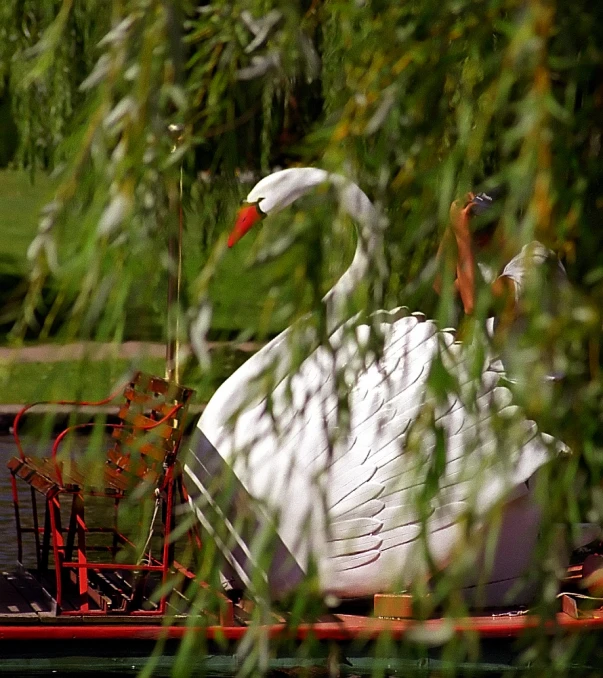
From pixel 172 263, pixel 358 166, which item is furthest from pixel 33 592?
pixel 358 166

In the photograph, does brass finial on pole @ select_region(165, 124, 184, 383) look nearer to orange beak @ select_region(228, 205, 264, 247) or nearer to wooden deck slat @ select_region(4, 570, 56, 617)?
orange beak @ select_region(228, 205, 264, 247)

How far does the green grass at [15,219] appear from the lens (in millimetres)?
20234

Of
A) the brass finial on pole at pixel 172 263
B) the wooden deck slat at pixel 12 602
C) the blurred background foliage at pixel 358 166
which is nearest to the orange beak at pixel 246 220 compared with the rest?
the brass finial on pole at pixel 172 263

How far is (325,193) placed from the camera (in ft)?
7.67

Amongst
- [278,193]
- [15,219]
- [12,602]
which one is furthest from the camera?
[15,219]

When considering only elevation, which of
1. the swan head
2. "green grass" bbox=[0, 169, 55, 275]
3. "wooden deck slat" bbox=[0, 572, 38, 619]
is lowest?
"wooden deck slat" bbox=[0, 572, 38, 619]

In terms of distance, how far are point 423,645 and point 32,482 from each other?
13.8 feet

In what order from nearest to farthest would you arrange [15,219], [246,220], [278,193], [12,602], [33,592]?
[246,220] → [278,193] → [12,602] → [33,592] → [15,219]

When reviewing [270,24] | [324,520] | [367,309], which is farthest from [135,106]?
[324,520]

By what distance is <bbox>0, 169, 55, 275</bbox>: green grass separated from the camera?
66.4ft

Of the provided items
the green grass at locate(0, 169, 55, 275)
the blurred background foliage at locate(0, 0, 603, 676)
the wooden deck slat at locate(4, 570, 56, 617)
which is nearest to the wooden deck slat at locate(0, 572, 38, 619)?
the wooden deck slat at locate(4, 570, 56, 617)

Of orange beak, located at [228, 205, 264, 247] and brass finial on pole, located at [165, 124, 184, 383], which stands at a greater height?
orange beak, located at [228, 205, 264, 247]

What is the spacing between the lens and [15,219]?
24.7 m

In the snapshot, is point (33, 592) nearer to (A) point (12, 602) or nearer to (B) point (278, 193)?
(A) point (12, 602)
